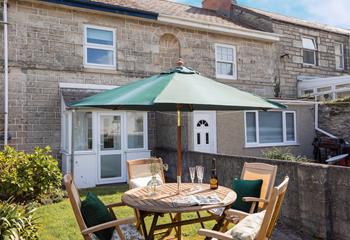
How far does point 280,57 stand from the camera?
1577cm

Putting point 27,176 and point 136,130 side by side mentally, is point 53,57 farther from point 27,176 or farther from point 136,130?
point 27,176

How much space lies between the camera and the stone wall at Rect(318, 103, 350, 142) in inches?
514

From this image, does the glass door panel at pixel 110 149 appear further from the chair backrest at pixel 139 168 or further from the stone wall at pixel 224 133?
the chair backrest at pixel 139 168

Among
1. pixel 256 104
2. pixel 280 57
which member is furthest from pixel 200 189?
pixel 280 57

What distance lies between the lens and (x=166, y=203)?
3.92 meters

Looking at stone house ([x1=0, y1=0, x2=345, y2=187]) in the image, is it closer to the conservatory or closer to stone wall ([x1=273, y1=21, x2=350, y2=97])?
the conservatory

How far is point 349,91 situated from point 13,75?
14933 millimetres

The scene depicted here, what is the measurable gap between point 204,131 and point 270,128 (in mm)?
3580

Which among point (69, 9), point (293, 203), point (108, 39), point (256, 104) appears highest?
point (69, 9)

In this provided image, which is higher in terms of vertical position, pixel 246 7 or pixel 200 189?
pixel 246 7

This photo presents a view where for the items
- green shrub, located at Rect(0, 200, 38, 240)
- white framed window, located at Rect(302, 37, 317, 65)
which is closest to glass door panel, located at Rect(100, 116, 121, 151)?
green shrub, located at Rect(0, 200, 38, 240)

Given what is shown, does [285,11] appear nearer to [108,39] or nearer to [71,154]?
[108,39]

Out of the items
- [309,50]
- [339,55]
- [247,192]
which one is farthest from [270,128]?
[339,55]

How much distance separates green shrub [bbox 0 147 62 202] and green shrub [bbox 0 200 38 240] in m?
2.97
